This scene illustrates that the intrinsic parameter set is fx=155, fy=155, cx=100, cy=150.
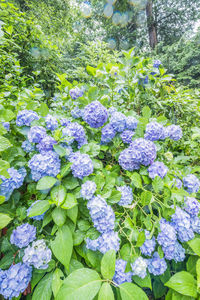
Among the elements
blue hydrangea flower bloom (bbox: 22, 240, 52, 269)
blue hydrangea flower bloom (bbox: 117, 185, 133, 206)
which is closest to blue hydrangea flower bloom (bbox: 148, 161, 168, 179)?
blue hydrangea flower bloom (bbox: 117, 185, 133, 206)

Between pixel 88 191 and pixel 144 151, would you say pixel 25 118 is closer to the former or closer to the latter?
pixel 88 191

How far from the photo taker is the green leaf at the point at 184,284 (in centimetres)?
63

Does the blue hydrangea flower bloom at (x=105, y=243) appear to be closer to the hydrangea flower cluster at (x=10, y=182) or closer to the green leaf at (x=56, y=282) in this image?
the green leaf at (x=56, y=282)

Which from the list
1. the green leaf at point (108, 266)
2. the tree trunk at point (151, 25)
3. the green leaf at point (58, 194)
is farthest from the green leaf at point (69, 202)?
the tree trunk at point (151, 25)

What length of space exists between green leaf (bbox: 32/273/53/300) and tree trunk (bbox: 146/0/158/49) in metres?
11.2

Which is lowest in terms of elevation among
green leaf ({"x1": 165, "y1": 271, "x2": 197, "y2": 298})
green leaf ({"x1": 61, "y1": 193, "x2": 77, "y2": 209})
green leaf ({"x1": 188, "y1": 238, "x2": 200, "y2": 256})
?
green leaf ({"x1": 165, "y1": 271, "x2": 197, "y2": 298})

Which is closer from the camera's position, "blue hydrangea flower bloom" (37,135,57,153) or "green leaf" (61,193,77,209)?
"green leaf" (61,193,77,209)

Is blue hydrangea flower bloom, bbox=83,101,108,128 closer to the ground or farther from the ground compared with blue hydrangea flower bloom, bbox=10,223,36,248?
farther from the ground

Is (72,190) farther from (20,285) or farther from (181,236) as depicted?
(181,236)

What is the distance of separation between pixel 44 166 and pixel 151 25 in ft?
37.7

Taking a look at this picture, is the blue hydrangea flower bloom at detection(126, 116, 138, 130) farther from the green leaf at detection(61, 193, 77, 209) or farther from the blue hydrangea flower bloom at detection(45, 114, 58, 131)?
the green leaf at detection(61, 193, 77, 209)

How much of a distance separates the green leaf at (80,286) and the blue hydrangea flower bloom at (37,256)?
12cm

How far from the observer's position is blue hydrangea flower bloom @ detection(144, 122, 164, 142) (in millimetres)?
856

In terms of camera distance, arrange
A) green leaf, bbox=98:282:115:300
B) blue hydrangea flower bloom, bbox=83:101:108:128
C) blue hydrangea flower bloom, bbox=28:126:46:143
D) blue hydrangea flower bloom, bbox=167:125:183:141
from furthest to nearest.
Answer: blue hydrangea flower bloom, bbox=167:125:183:141 → blue hydrangea flower bloom, bbox=83:101:108:128 → blue hydrangea flower bloom, bbox=28:126:46:143 → green leaf, bbox=98:282:115:300
